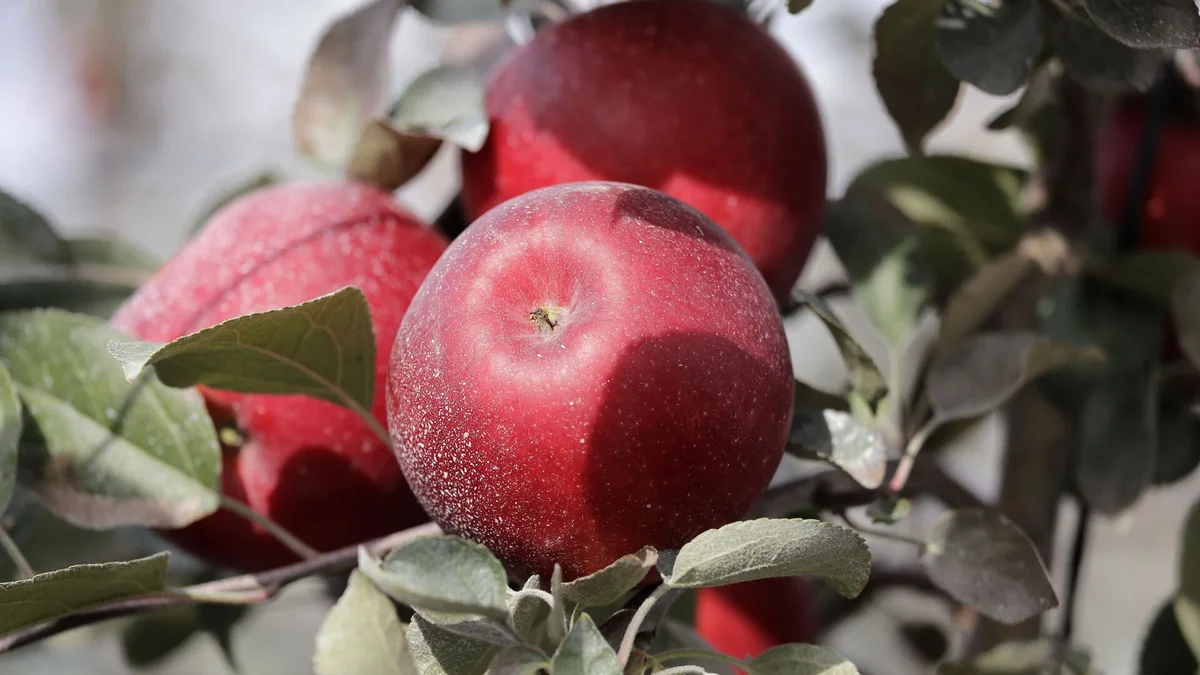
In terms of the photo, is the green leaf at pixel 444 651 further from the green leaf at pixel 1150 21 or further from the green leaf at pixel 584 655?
the green leaf at pixel 1150 21

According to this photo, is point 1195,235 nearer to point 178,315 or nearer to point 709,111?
point 709,111

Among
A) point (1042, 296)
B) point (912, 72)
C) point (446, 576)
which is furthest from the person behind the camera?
point (1042, 296)

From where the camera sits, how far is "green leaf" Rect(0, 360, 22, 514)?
38cm

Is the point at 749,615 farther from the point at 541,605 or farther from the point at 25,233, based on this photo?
the point at 25,233

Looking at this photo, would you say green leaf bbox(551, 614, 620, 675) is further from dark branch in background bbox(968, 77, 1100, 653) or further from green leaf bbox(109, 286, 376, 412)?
dark branch in background bbox(968, 77, 1100, 653)

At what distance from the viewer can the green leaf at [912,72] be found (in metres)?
0.44

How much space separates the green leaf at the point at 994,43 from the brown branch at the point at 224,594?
27cm

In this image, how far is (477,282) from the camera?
300 millimetres

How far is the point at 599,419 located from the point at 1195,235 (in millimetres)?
485

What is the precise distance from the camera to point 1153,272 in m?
0.53

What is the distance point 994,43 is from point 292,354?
11.7 inches

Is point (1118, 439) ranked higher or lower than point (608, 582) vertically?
lower

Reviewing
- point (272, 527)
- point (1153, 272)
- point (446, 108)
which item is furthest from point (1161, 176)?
point (272, 527)

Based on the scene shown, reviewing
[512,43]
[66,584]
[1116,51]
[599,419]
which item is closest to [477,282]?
[599,419]
